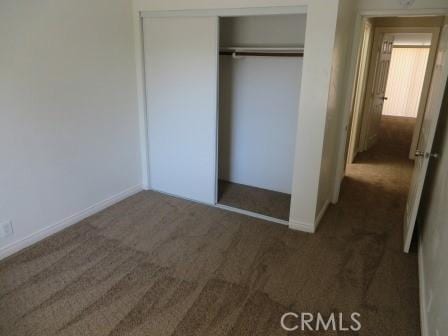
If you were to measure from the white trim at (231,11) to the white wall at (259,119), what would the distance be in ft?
2.86

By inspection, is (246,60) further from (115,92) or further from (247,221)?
(247,221)

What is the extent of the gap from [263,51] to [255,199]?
5.53 ft

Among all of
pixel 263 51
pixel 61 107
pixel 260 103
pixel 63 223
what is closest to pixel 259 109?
pixel 260 103

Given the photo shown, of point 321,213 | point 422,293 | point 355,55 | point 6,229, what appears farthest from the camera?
point 321,213

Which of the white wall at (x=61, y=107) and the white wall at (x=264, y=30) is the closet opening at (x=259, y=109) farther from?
the white wall at (x=61, y=107)

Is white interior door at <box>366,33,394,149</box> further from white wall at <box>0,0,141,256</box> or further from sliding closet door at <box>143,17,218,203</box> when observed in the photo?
white wall at <box>0,0,141,256</box>

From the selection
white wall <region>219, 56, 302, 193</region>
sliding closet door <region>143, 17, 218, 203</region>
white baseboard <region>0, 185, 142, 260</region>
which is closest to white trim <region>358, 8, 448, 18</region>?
white wall <region>219, 56, 302, 193</region>

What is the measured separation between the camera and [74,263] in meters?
2.58

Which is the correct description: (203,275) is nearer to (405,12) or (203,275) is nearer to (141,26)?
(141,26)

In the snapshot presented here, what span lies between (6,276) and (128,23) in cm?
260

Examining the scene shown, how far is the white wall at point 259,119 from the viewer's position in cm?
371

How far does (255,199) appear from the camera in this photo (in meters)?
3.85

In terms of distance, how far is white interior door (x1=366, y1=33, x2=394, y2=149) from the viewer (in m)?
5.49

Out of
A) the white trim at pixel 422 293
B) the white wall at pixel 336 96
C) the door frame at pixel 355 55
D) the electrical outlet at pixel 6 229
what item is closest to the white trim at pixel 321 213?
the white wall at pixel 336 96
